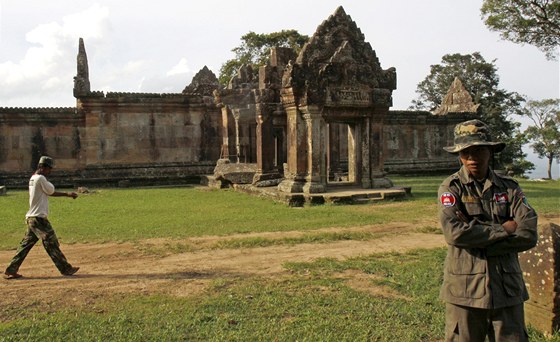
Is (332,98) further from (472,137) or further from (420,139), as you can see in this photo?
(420,139)

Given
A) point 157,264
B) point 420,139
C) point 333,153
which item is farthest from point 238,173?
point 420,139

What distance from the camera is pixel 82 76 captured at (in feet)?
75.0

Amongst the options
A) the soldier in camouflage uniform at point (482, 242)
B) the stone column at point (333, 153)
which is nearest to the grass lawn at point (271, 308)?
the soldier in camouflage uniform at point (482, 242)

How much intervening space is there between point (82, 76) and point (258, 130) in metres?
9.91

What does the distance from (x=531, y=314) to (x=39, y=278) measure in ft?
18.4

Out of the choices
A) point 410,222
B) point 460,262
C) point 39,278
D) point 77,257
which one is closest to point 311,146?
point 410,222

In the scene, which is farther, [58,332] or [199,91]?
[199,91]

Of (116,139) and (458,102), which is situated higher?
(458,102)

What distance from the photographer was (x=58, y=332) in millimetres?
4730

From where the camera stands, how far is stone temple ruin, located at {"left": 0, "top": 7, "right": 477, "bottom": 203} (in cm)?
1460

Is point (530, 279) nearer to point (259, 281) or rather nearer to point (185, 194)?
point (259, 281)

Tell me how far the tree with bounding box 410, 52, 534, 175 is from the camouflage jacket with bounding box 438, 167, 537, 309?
3187 cm

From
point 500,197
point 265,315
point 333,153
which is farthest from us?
point 333,153

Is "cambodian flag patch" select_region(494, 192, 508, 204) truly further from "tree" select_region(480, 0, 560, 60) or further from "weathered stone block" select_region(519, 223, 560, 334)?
"tree" select_region(480, 0, 560, 60)
